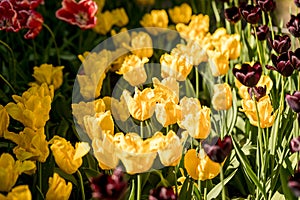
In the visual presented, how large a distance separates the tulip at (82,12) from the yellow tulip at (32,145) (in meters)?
0.82

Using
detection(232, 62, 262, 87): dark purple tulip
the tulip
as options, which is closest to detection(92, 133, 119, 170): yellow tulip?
detection(232, 62, 262, 87): dark purple tulip

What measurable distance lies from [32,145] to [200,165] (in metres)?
0.39

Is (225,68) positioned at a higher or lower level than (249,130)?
higher

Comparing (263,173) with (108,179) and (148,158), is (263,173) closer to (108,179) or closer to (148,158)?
(148,158)

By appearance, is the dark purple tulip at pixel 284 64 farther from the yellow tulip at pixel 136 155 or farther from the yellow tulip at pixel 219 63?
the yellow tulip at pixel 136 155

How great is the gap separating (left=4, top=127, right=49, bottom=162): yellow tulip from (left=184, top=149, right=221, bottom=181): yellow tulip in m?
0.31

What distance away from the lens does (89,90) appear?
68.4 inches

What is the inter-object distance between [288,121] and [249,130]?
A: 0.39 feet

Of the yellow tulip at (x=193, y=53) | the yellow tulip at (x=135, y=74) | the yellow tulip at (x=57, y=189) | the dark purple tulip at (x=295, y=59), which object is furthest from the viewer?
the yellow tulip at (x=193, y=53)

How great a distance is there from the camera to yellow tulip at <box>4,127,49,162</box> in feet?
4.24

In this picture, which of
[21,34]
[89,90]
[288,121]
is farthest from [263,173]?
[21,34]

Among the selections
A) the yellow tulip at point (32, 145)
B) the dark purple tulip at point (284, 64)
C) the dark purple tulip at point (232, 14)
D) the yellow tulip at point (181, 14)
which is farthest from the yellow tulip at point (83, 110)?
the yellow tulip at point (181, 14)

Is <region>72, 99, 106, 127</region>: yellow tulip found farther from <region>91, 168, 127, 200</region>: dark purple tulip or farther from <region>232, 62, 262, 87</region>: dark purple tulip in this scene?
<region>91, 168, 127, 200</region>: dark purple tulip

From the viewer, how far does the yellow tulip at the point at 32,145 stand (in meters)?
1.29
